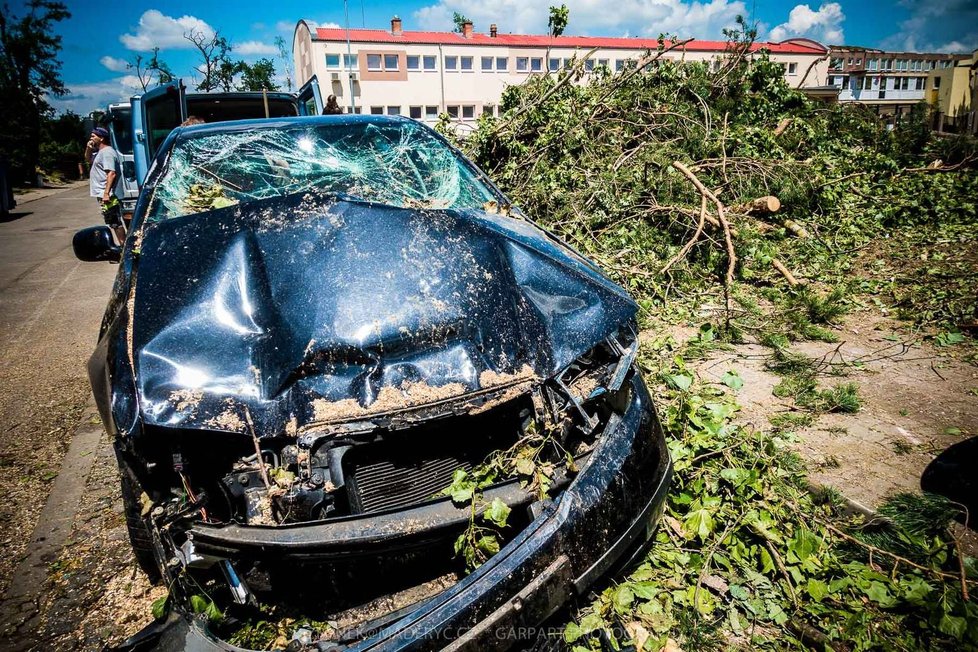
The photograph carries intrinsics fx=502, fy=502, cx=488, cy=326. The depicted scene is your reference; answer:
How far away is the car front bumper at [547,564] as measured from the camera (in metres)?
1.39

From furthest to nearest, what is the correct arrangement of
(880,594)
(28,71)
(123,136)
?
(28,71) → (123,136) → (880,594)

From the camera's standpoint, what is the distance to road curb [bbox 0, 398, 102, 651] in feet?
6.70

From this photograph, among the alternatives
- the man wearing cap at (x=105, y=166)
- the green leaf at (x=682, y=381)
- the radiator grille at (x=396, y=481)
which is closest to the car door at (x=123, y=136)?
the man wearing cap at (x=105, y=166)

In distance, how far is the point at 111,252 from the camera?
10.6 feet

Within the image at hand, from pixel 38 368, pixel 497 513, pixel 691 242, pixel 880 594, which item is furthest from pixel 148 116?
pixel 880 594

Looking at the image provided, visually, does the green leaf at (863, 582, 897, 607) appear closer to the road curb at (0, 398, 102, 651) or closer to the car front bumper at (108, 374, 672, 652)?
the car front bumper at (108, 374, 672, 652)

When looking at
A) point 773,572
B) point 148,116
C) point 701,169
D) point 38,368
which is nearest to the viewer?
point 773,572

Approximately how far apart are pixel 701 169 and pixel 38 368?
7.22 meters

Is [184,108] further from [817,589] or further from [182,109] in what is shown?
[817,589]

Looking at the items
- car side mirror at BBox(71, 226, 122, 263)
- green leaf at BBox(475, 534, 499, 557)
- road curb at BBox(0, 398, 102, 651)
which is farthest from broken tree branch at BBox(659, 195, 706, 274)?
road curb at BBox(0, 398, 102, 651)

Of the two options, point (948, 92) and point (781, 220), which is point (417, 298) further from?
point (948, 92)

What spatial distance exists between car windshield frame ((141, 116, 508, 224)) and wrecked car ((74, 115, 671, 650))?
0.56 m

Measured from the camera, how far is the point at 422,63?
35219 millimetres

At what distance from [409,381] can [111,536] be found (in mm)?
1947
